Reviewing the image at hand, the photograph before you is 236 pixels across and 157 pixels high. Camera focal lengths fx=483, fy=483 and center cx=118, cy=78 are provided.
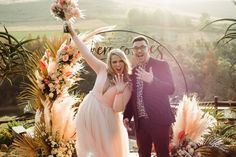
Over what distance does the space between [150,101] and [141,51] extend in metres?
0.53

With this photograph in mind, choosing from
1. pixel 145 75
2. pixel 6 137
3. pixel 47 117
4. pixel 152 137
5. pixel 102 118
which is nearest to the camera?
pixel 145 75

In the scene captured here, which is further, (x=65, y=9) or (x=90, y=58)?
(x=65, y=9)

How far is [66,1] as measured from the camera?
19.8 ft

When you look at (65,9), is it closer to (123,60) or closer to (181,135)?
(123,60)

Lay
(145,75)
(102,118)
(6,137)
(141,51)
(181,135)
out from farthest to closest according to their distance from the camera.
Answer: (6,137) < (181,135) < (102,118) < (141,51) < (145,75)

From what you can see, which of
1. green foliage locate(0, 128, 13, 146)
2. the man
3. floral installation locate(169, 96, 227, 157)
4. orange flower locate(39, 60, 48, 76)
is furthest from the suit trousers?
green foliage locate(0, 128, 13, 146)

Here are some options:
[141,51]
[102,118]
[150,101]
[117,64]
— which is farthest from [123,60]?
[102,118]

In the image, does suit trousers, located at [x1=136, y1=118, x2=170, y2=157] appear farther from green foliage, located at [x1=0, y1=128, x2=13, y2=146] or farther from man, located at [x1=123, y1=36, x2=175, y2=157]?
green foliage, located at [x1=0, y1=128, x2=13, y2=146]

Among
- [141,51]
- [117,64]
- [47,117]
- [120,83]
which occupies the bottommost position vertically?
[47,117]

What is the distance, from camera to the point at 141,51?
502cm

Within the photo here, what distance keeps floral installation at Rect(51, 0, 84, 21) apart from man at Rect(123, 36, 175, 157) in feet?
4.20

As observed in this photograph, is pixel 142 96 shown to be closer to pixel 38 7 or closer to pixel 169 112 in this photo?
pixel 169 112

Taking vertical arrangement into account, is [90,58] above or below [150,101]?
above

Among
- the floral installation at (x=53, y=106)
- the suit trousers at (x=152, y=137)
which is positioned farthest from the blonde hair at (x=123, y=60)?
the floral installation at (x=53, y=106)
